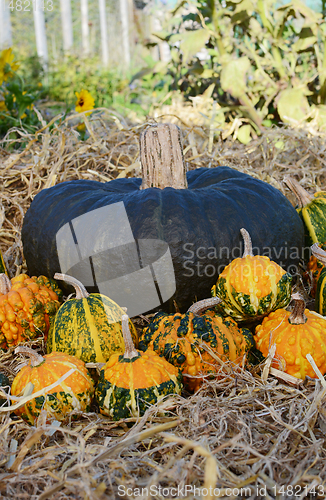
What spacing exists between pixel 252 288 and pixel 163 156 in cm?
116

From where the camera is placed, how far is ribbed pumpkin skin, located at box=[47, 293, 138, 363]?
2.02 metres

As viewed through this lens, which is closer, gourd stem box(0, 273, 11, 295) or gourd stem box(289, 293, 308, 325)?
gourd stem box(289, 293, 308, 325)

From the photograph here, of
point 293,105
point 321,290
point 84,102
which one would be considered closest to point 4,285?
point 321,290

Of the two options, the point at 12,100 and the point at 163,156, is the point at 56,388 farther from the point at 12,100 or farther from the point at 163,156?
the point at 12,100

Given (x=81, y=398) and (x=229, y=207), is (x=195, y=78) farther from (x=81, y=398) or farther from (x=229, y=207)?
(x=81, y=398)

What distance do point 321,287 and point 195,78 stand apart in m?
5.36

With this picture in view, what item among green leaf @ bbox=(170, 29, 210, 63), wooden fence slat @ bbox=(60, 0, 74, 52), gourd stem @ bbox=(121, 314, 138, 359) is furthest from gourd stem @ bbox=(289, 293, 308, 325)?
wooden fence slat @ bbox=(60, 0, 74, 52)

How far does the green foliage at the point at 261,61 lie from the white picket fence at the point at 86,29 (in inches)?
187

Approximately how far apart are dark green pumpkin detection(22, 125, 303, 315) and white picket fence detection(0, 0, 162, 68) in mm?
7415

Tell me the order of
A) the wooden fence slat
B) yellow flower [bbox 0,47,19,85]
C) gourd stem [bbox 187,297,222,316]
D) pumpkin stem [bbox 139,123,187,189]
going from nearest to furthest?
1. gourd stem [bbox 187,297,222,316]
2. pumpkin stem [bbox 139,123,187,189]
3. yellow flower [bbox 0,47,19,85]
4. the wooden fence slat

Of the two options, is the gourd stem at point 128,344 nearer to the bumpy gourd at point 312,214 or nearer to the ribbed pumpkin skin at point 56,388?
the ribbed pumpkin skin at point 56,388

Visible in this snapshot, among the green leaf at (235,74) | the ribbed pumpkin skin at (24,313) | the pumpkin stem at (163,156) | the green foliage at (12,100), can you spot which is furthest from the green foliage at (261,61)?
the ribbed pumpkin skin at (24,313)

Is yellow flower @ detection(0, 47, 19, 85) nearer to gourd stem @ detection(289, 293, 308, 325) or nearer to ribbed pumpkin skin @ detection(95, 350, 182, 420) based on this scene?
ribbed pumpkin skin @ detection(95, 350, 182, 420)

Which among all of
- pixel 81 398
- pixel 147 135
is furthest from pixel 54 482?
pixel 147 135
